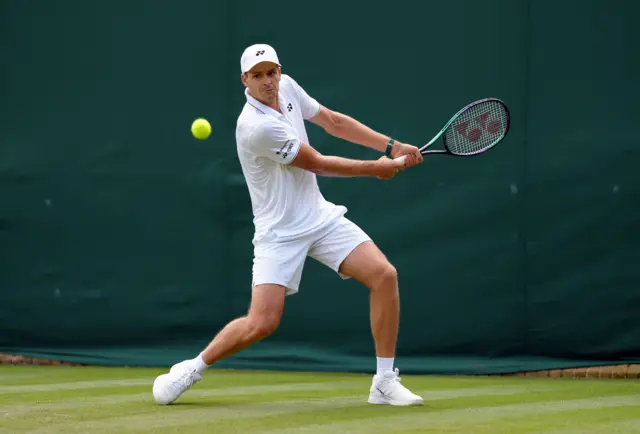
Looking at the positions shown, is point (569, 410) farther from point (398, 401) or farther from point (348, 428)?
point (348, 428)

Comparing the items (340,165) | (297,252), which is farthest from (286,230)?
(340,165)

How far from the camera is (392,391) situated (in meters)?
4.73

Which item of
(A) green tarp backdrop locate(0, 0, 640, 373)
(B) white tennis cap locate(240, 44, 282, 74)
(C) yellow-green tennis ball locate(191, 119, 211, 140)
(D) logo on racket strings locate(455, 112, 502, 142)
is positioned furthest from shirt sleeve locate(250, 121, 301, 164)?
(A) green tarp backdrop locate(0, 0, 640, 373)

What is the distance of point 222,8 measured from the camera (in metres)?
7.10

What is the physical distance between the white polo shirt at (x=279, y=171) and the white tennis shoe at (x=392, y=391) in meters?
0.69

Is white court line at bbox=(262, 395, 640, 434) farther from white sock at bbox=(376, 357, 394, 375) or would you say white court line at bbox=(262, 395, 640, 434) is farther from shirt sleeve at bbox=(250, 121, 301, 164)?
shirt sleeve at bbox=(250, 121, 301, 164)

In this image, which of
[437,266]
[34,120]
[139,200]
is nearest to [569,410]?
[437,266]

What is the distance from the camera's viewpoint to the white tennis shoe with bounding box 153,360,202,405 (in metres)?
4.74

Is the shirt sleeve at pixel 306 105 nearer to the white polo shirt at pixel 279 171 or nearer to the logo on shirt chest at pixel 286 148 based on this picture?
the white polo shirt at pixel 279 171

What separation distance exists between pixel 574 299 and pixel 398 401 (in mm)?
2195

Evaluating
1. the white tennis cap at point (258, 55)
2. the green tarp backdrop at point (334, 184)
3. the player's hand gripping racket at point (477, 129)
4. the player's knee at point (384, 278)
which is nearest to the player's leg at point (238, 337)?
the player's knee at point (384, 278)

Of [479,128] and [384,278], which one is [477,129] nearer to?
[479,128]

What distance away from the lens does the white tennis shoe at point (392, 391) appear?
4.71 metres

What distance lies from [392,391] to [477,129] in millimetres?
1306
